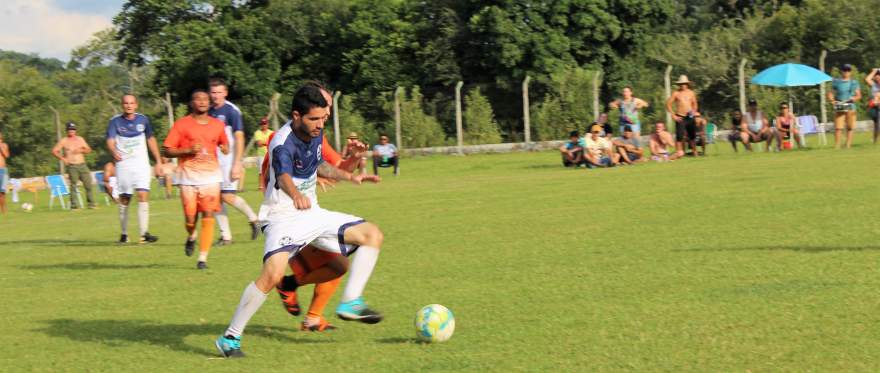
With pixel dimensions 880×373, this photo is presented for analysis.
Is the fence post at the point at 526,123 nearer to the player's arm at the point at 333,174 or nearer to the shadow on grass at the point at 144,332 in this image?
the shadow on grass at the point at 144,332

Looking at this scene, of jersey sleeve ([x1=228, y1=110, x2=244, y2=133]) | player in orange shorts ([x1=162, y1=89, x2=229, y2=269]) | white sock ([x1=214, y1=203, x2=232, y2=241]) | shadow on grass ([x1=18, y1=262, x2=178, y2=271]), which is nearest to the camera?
→ player in orange shorts ([x1=162, y1=89, x2=229, y2=269])

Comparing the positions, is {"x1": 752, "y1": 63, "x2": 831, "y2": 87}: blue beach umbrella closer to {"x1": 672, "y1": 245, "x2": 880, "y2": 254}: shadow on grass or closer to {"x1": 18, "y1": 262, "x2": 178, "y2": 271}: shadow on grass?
{"x1": 672, "y1": 245, "x2": 880, "y2": 254}: shadow on grass

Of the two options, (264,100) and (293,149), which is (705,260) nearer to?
(293,149)

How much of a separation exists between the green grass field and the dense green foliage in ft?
71.6

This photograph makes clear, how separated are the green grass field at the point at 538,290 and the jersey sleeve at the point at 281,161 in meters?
1.15

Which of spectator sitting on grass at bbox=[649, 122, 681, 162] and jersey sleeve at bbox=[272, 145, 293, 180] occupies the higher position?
jersey sleeve at bbox=[272, 145, 293, 180]

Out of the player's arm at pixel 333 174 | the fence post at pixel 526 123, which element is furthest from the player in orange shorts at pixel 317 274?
the fence post at pixel 526 123

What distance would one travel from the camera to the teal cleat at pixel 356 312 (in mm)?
7266

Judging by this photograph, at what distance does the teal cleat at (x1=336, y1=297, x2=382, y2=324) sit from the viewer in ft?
23.8

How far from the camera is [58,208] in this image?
27.9 m

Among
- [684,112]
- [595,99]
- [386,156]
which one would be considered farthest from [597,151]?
[595,99]

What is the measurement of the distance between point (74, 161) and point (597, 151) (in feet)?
40.8

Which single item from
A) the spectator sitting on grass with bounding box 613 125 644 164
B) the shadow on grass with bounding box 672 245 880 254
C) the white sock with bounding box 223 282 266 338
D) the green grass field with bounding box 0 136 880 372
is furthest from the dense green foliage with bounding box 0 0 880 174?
the white sock with bounding box 223 282 266 338

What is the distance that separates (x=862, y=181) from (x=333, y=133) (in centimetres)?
2466
